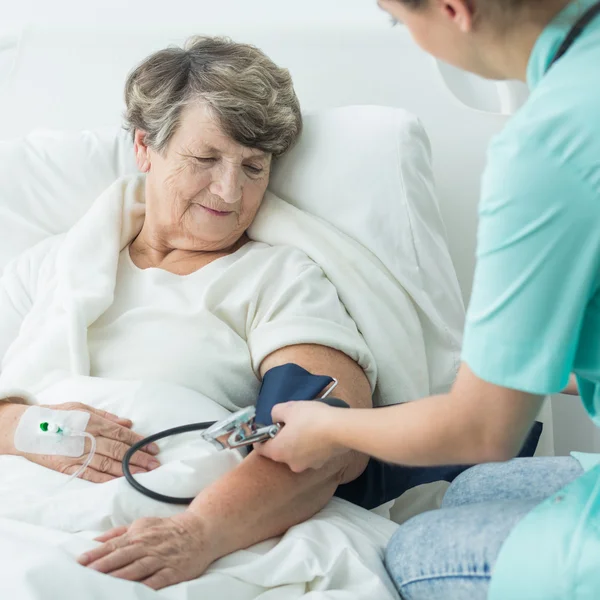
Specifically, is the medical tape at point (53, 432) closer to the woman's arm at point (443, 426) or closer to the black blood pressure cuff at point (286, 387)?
the black blood pressure cuff at point (286, 387)

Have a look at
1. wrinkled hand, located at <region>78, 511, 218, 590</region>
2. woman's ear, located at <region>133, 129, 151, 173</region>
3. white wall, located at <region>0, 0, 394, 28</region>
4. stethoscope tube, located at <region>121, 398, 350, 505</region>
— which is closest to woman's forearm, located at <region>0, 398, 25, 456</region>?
stethoscope tube, located at <region>121, 398, 350, 505</region>

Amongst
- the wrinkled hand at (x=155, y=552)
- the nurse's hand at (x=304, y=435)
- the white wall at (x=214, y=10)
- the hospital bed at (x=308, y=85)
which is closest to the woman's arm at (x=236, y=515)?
the wrinkled hand at (x=155, y=552)

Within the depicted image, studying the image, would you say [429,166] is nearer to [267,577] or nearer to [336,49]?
[336,49]

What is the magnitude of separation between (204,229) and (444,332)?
0.57m

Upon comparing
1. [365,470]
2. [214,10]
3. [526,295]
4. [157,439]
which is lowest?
[365,470]

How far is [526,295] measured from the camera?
3.19 feet

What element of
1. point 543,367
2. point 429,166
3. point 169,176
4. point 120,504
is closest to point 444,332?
point 429,166

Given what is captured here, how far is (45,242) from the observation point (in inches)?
84.8

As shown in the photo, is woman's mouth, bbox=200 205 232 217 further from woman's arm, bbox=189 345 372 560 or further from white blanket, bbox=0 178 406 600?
woman's arm, bbox=189 345 372 560

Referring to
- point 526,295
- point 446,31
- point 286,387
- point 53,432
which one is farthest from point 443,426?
point 53,432

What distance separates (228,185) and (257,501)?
0.71 m

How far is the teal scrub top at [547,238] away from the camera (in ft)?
3.10

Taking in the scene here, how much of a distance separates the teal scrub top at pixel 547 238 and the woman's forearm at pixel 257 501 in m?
0.56

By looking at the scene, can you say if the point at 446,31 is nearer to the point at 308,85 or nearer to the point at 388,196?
the point at 388,196
